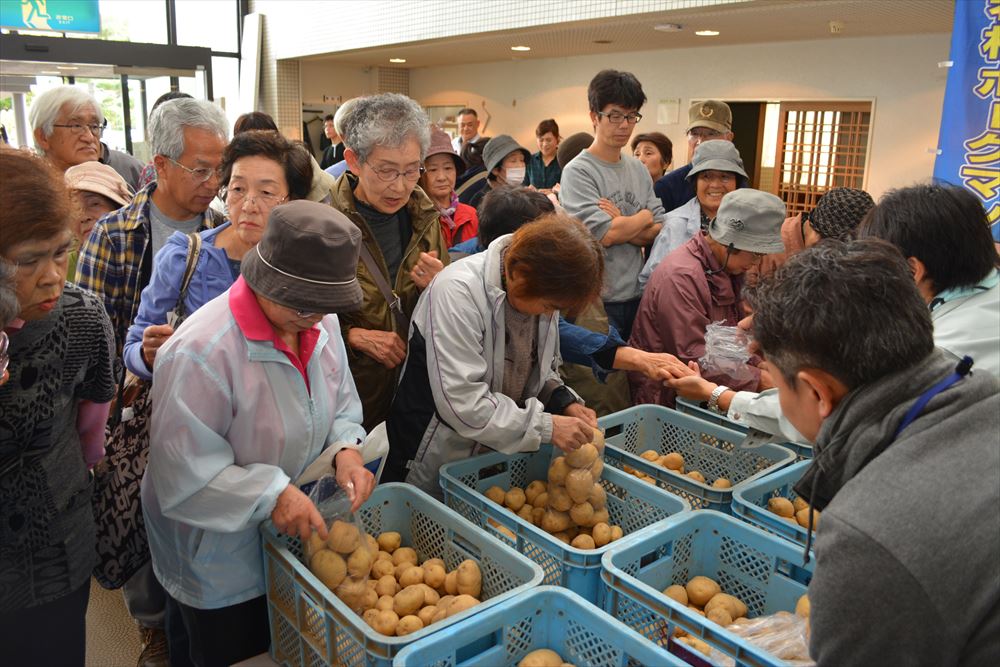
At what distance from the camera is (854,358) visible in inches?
40.9

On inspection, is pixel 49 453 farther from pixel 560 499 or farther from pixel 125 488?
pixel 560 499

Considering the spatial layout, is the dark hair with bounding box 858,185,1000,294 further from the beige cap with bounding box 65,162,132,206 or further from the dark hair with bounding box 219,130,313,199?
the beige cap with bounding box 65,162,132,206

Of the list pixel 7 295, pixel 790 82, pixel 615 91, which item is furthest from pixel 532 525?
pixel 790 82

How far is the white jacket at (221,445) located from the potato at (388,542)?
291mm

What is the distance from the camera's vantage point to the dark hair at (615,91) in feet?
10.2

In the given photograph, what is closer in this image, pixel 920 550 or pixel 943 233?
pixel 920 550

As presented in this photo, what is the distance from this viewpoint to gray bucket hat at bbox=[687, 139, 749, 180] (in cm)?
315

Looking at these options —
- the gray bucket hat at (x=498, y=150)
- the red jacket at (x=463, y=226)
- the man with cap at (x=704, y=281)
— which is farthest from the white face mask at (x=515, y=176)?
the man with cap at (x=704, y=281)

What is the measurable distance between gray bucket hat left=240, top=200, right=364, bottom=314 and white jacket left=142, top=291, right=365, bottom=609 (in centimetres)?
13

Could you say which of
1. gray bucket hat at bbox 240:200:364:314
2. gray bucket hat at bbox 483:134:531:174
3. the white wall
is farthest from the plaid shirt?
the white wall

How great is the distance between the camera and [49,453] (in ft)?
4.47

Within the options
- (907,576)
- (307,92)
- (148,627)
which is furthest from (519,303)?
(307,92)

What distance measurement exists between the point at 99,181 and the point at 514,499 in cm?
196

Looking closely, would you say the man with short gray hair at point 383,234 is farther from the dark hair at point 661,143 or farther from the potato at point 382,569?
Answer: the dark hair at point 661,143
